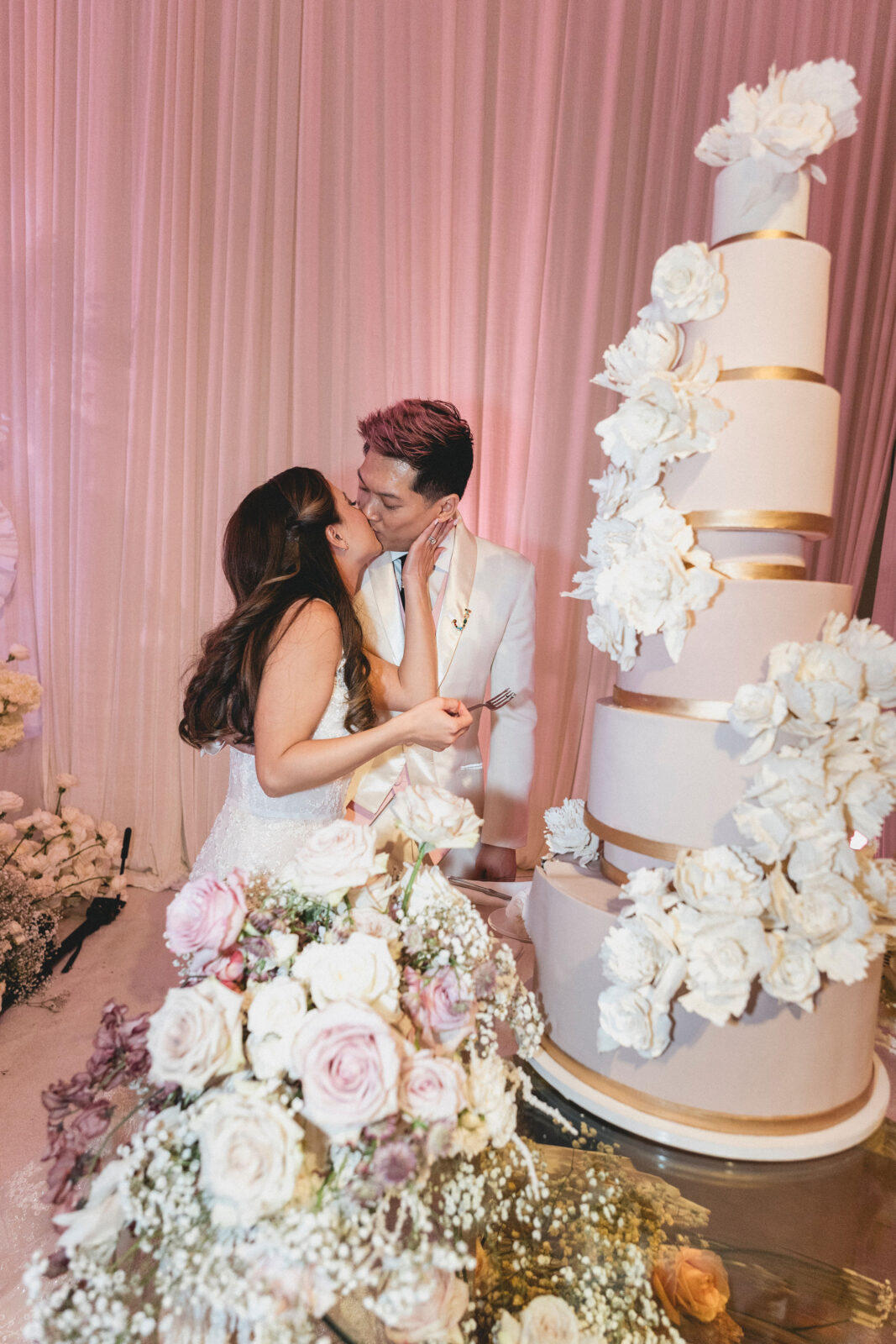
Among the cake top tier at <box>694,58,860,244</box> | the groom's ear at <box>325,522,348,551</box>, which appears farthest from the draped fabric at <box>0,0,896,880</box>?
the cake top tier at <box>694,58,860,244</box>

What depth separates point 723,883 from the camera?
4.13 ft

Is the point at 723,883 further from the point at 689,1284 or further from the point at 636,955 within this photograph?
the point at 689,1284

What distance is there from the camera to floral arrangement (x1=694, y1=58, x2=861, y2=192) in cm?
132

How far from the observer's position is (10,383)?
3783mm

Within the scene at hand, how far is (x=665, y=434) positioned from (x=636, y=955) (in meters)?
0.86

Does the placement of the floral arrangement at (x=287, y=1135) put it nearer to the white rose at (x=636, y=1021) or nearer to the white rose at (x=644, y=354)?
the white rose at (x=636, y=1021)

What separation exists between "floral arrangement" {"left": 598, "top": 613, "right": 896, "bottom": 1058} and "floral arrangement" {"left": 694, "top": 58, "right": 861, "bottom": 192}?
0.78 metres

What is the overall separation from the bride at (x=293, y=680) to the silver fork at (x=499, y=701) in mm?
388

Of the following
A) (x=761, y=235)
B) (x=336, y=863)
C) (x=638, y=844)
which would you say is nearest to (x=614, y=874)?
(x=638, y=844)

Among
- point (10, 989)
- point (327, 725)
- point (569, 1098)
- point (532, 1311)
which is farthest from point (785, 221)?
point (10, 989)

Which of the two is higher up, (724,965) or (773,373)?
(773,373)

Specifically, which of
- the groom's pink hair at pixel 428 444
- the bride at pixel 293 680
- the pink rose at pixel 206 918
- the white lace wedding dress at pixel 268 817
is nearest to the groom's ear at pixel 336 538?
the bride at pixel 293 680

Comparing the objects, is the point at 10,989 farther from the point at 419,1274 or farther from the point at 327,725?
the point at 419,1274

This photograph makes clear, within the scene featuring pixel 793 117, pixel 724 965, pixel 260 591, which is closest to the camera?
pixel 724 965
